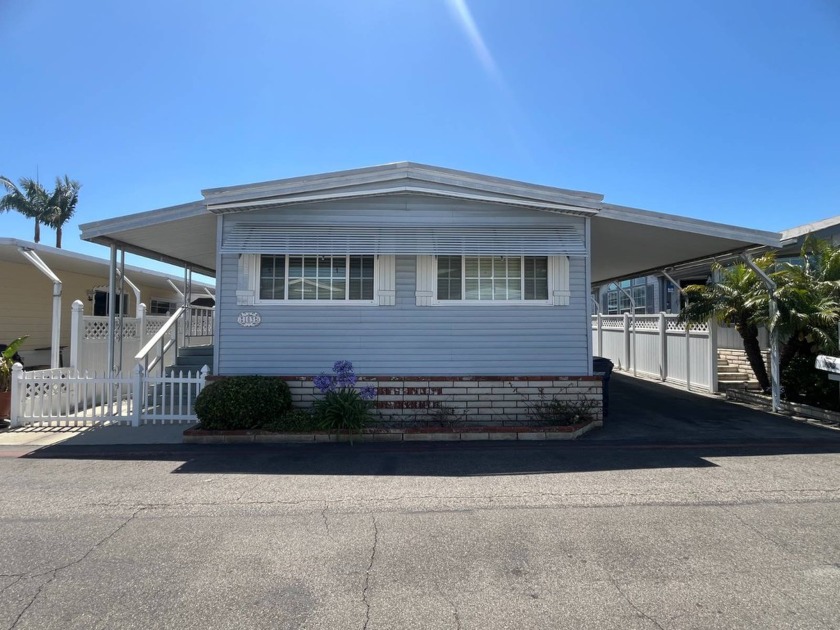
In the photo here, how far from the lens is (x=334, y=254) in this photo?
7.81 metres

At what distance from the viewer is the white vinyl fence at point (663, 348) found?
469 inches

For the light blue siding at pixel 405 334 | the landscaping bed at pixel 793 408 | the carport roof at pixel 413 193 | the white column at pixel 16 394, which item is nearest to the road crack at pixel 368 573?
the light blue siding at pixel 405 334

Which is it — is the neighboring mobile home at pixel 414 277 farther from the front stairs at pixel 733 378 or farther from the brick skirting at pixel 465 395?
the front stairs at pixel 733 378

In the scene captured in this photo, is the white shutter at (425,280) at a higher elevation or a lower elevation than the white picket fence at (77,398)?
higher

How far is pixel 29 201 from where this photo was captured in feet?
101

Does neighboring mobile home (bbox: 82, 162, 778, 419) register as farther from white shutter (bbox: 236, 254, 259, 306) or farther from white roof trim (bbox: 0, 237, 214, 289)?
white roof trim (bbox: 0, 237, 214, 289)

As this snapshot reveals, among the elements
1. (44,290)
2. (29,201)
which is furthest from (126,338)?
(29,201)

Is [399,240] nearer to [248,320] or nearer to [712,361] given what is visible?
[248,320]

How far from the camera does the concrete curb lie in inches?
271

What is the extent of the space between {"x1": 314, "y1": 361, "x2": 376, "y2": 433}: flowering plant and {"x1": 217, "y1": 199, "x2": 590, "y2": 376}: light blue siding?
608mm

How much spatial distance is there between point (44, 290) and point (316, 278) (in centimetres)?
1036

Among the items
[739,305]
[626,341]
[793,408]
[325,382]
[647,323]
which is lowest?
[793,408]

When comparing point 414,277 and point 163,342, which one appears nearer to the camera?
point 414,277

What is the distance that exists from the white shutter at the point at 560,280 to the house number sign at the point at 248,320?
15.7 feet
